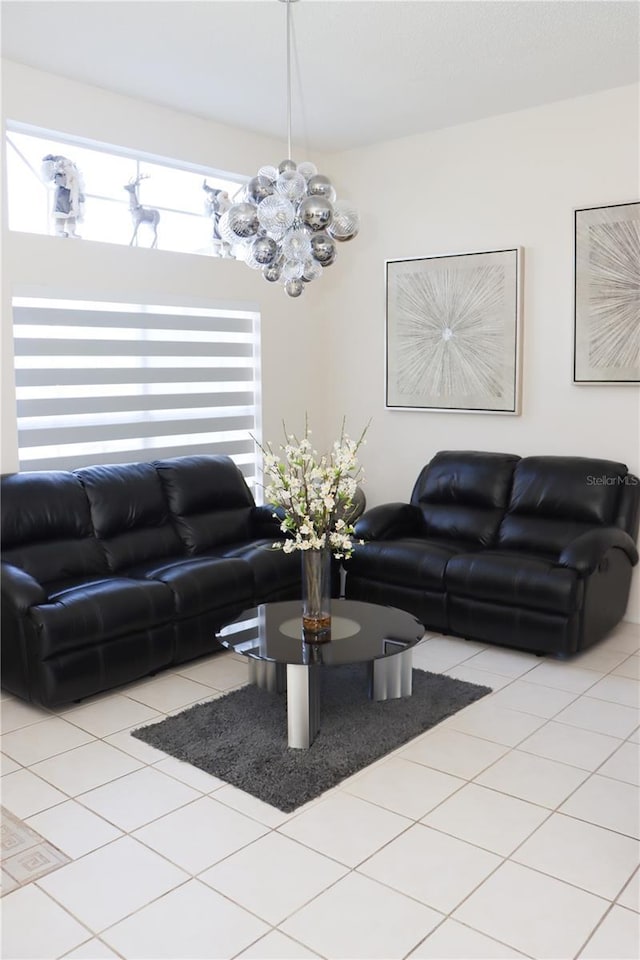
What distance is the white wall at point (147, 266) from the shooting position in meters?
4.51

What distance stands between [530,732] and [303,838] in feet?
4.06

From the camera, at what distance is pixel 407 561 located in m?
4.79

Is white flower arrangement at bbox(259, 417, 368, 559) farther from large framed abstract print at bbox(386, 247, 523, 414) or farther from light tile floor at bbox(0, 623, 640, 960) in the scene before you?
large framed abstract print at bbox(386, 247, 523, 414)

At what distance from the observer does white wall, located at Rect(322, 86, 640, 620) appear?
16.3ft

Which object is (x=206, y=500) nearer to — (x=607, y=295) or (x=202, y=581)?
(x=202, y=581)

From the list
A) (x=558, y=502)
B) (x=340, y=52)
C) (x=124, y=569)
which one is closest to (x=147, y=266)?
(x=340, y=52)

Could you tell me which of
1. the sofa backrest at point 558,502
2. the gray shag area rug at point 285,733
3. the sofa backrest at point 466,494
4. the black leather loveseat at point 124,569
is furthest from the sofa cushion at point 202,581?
the sofa backrest at point 558,502

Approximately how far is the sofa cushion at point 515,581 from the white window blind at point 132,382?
1992mm

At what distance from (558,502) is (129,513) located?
2.51 metres

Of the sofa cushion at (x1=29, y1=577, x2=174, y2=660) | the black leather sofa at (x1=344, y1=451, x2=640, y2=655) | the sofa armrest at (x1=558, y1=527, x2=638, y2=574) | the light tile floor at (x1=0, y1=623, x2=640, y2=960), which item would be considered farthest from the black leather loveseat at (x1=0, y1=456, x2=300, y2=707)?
the sofa armrest at (x1=558, y1=527, x2=638, y2=574)

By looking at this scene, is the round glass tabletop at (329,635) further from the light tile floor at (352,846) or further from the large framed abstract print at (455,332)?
the large framed abstract print at (455,332)

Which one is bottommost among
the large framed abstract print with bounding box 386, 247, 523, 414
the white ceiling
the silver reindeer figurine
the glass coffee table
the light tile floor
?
the light tile floor

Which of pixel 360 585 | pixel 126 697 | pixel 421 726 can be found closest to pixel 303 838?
pixel 421 726

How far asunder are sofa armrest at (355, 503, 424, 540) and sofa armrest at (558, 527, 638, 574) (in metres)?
1.14
